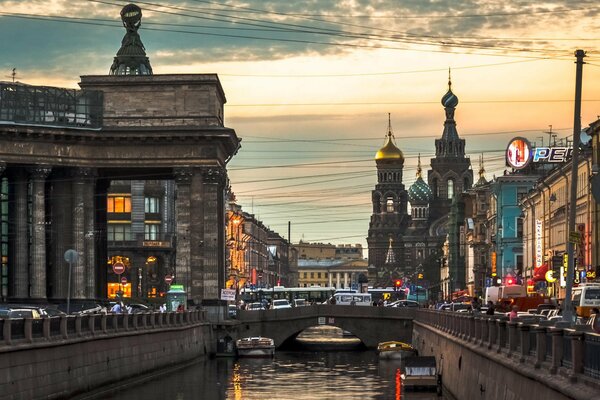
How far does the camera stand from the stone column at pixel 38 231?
109 metres

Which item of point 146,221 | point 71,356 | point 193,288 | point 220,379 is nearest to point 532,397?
point 71,356

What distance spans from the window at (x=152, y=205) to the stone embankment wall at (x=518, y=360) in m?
117

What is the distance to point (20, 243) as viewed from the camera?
11056 centimetres

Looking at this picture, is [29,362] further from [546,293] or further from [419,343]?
[546,293]

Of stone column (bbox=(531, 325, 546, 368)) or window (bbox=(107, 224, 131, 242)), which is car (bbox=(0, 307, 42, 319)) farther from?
window (bbox=(107, 224, 131, 242))

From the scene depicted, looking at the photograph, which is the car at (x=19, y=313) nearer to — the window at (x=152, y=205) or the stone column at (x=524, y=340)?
the stone column at (x=524, y=340)

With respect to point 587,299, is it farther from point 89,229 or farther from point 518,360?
point 89,229

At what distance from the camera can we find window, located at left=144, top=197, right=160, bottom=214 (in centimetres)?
18038

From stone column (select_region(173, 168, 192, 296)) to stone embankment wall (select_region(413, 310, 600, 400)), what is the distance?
4586 cm

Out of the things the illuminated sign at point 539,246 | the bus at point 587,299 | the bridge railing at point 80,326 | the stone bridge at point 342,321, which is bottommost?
the stone bridge at point 342,321

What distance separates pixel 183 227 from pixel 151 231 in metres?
71.0

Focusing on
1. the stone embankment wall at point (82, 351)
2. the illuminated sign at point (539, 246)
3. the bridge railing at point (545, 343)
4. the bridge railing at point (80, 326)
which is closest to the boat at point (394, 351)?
the stone embankment wall at point (82, 351)

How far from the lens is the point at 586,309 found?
65.9m

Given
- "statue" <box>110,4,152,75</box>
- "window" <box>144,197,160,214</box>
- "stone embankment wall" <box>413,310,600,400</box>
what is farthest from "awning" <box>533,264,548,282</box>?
"window" <box>144,197,160,214</box>
